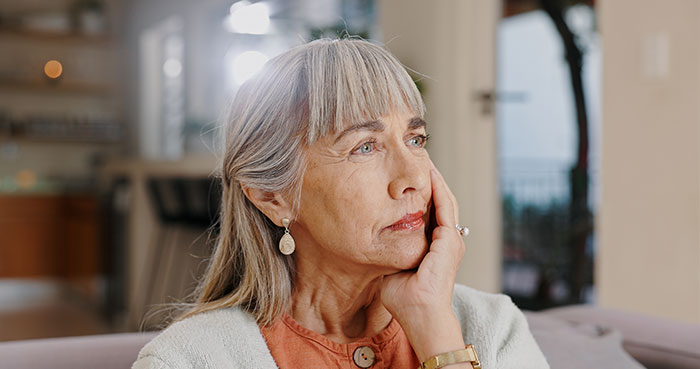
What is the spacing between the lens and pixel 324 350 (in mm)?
1124

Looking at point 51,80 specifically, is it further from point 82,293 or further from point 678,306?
point 678,306

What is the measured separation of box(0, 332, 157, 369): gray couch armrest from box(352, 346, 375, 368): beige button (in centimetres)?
33

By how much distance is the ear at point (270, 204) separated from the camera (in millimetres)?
1123

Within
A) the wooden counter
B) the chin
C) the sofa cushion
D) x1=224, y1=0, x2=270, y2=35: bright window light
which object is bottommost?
the wooden counter

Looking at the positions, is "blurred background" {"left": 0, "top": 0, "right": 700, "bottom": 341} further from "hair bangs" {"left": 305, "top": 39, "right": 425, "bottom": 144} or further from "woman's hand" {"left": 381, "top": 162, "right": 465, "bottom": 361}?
"woman's hand" {"left": 381, "top": 162, "right": 465, "bottom": 361}

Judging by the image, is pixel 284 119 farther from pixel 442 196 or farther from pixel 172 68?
pixel 172 68

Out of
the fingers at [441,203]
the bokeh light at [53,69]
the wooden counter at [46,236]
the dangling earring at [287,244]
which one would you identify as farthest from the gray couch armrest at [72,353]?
the bokeh light at [53,69]

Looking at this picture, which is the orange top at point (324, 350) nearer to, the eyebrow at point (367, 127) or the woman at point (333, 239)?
the woman at point (333, 239)

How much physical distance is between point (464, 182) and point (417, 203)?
8.93 ft

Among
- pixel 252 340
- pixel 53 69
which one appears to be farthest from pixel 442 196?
pixel 53 69

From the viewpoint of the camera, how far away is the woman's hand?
104cm

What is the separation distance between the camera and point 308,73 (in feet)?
3.50

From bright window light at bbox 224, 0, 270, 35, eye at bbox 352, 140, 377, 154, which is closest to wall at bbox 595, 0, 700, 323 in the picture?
eye at bbox 352, 140, 377, 154

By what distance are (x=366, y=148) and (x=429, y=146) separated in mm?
2778
